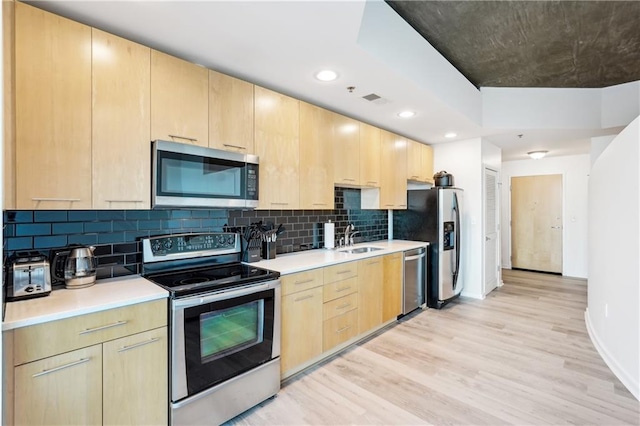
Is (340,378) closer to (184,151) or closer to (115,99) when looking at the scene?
(184,151)

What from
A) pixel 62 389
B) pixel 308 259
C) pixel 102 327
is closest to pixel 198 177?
pixel 102 327

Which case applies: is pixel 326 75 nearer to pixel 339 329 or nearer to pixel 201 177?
pixel 201 177

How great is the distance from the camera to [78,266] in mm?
1763

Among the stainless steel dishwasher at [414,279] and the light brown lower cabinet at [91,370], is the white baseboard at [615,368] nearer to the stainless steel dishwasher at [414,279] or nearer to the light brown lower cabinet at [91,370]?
the stainless steel dishwasher at [414,279]

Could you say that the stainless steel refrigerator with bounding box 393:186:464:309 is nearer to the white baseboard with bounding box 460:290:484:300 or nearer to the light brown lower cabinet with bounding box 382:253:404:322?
the white baseboard with bounding box 460:290:484:300

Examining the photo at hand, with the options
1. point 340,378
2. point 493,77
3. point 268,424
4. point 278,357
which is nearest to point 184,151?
point 278,357

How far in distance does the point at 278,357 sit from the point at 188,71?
2046 millimetres

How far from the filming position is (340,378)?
2.49m

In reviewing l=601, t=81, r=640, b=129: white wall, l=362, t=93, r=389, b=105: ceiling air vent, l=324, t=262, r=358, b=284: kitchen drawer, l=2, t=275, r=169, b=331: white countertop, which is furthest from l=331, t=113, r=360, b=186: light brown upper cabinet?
l=601, t=81, r=640, b=129: white wall

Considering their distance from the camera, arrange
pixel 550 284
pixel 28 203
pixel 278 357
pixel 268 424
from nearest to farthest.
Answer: pixel 28 203 < pixel 268 424 < pixel 278 357 < pixel 550 284

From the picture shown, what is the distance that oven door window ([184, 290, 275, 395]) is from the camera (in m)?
1.77

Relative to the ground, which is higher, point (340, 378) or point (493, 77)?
point (493, 77)

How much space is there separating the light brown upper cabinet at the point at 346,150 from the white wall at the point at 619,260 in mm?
2204

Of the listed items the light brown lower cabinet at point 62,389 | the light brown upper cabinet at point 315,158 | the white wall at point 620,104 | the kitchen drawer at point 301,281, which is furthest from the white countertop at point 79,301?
the white wall at point 620,104
